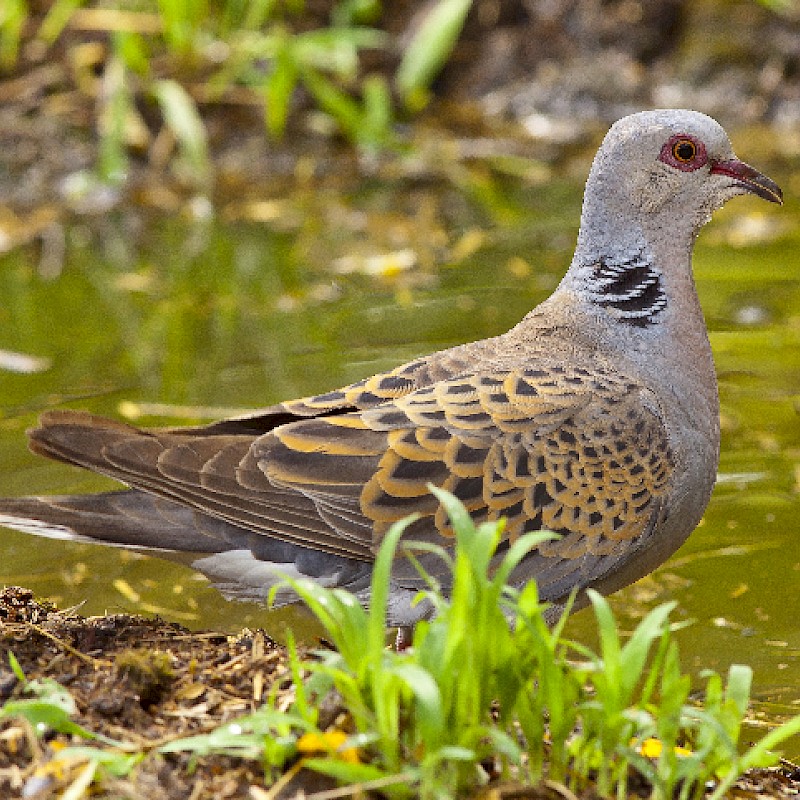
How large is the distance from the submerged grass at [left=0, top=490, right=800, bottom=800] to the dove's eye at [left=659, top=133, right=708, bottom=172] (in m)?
1.72

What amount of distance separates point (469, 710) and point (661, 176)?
199 centimetres

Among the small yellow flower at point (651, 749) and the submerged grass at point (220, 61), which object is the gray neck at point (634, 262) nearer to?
the small yellow flower at point (651, 749)

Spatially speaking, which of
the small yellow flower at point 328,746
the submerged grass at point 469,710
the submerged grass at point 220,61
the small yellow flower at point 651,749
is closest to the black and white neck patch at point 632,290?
the small yellow flower at point 651,749

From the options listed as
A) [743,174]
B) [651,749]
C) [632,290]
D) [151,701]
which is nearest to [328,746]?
[151,701]

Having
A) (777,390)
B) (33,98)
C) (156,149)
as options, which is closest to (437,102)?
(156,149)

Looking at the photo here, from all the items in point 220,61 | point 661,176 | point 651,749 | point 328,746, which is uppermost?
point 220,61

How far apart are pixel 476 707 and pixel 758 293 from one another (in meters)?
4.87

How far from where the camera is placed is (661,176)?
4203 millimetres

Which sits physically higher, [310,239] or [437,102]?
[437,102]

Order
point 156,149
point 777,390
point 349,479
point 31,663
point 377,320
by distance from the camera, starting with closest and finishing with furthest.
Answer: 1. point 31,663
2. point 349,479
3. point 777,390
4. point 377,320
5. point 156,149

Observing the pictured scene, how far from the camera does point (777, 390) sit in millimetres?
6070

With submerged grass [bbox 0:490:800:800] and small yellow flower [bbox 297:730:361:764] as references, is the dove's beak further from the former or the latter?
small yellow flower [bbox 297:730:361:764]

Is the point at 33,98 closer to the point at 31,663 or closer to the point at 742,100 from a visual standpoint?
the point at 742,100

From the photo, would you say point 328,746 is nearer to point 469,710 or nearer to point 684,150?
point 469,710
